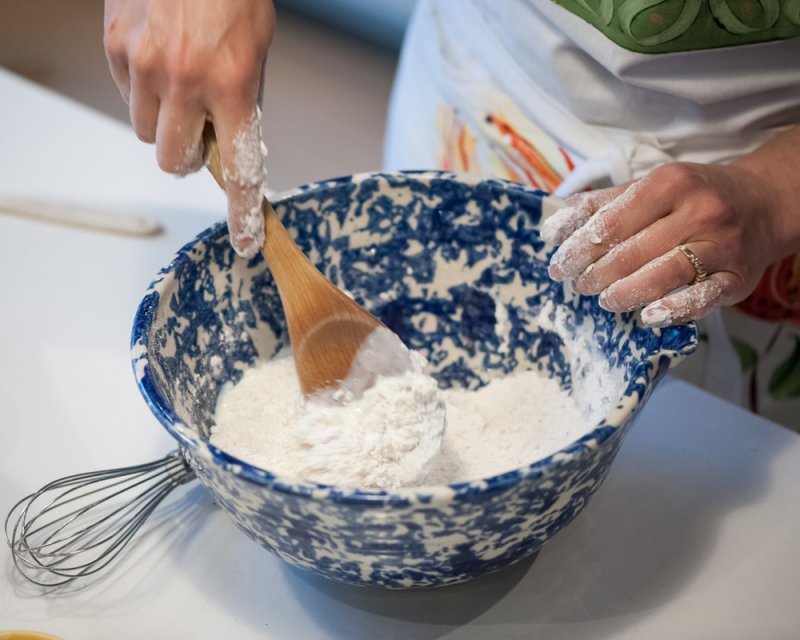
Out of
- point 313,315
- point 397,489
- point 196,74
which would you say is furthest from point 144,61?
point 397,489

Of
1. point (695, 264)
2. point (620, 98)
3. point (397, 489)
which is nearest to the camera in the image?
point (397, 489)

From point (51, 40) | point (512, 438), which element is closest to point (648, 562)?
point (512, 438)

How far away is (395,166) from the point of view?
1.10 metres

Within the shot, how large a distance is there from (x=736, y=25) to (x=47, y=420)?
653 mm

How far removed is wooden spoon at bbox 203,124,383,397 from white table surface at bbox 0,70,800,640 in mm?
138

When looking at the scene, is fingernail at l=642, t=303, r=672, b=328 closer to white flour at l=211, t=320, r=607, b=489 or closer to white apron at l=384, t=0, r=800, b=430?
white flour at l=211, t=320, r=607, b=489

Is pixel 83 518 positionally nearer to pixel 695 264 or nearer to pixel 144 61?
pixel 144 61

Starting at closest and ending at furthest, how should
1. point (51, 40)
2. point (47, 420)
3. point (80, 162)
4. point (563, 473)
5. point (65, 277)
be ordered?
point (563, 473) < point (47, 420) < point (65, 277) < point (80, 162) < point (51, 40)

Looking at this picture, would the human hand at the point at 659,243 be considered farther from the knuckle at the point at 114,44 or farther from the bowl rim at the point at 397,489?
the knuckle at the point at 114,44

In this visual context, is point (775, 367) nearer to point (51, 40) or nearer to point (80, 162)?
point (80, 162)

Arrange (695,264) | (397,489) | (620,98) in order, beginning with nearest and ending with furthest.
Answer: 1. (397,489)
2. (695,264)
3. (620,98)

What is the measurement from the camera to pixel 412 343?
0.80 m

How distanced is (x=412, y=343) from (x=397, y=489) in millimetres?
292

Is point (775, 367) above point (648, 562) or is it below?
below
